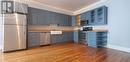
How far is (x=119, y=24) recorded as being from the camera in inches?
139

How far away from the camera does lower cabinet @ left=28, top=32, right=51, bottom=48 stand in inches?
156

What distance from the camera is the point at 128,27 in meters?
3.24

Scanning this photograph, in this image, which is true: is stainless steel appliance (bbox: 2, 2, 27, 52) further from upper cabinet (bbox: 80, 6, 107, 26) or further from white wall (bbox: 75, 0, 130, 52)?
white wall (bbox: 75, 0, 130, 52)

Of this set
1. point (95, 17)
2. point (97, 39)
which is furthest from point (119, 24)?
point (95, 17)

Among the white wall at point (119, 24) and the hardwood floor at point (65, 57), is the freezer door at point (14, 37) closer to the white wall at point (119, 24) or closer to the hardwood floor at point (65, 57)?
the hardwood floor at point (65, 57)

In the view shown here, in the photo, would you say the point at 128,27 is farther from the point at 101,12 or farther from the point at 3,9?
the point at 3,9

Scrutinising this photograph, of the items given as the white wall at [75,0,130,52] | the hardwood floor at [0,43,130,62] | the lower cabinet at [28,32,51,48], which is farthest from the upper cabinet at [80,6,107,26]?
the lower cabinet at [28,32,51,48]

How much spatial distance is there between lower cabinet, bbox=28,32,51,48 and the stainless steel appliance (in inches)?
16.0

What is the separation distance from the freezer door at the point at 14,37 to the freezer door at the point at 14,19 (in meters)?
0.13

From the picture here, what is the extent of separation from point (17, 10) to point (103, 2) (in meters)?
3.58

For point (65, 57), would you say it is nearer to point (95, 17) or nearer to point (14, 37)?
point (14, 37)

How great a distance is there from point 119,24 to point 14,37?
3.80 metres

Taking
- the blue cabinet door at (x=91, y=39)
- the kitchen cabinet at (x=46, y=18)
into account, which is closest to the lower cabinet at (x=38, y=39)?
the kitchen cabinet at (x=46, y=18)

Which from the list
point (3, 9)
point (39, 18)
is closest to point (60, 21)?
point (39, 18)
